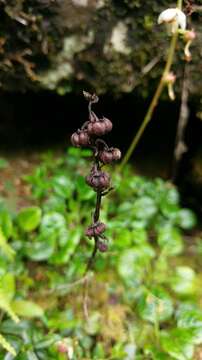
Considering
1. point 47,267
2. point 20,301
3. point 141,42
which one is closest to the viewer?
Result: point 20,301

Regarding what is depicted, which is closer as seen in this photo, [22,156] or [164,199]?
[164,199]

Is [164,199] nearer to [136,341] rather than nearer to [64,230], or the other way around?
[64,230]

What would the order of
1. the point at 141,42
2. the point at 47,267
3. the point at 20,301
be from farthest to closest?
the point at 47,267, the point at 141,42, the point at 20,301

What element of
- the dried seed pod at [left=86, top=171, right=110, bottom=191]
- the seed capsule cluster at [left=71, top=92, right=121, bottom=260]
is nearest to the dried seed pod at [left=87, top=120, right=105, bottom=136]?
the seed capsule cluster at [left=71, top=92, right=121, bottom=260]

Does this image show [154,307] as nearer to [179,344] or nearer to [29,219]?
[179,344]

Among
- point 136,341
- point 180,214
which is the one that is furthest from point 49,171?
point 136,341

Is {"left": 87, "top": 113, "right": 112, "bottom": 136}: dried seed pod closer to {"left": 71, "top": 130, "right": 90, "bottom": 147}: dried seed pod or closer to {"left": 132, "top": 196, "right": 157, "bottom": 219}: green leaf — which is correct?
{"left": 71, "top": 130, "right": 90, "bottom": 147}: dried seed pod

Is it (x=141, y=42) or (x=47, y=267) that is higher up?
(x=141, y=42)
